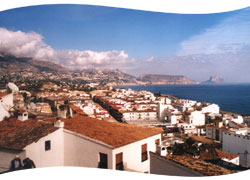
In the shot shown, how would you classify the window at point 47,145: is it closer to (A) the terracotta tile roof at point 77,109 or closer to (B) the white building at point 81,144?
(B) the white building at point 81,144

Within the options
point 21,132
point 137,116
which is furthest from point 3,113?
point 137,116

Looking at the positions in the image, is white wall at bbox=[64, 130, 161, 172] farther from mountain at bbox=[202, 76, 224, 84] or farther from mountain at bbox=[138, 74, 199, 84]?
mountain at bbox=[202, 76, 224, 84]

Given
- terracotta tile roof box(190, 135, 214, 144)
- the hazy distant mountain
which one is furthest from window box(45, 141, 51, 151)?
terracotta tile roof box(190, 135, 214, 144)

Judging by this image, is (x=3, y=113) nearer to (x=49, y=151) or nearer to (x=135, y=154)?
(x=49, y=151)

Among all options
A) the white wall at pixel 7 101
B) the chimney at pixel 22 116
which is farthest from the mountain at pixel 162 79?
the white wall at pixel 7 101

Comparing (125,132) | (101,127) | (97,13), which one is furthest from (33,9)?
(125,132)

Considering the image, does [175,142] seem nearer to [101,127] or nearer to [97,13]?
[101,127]
